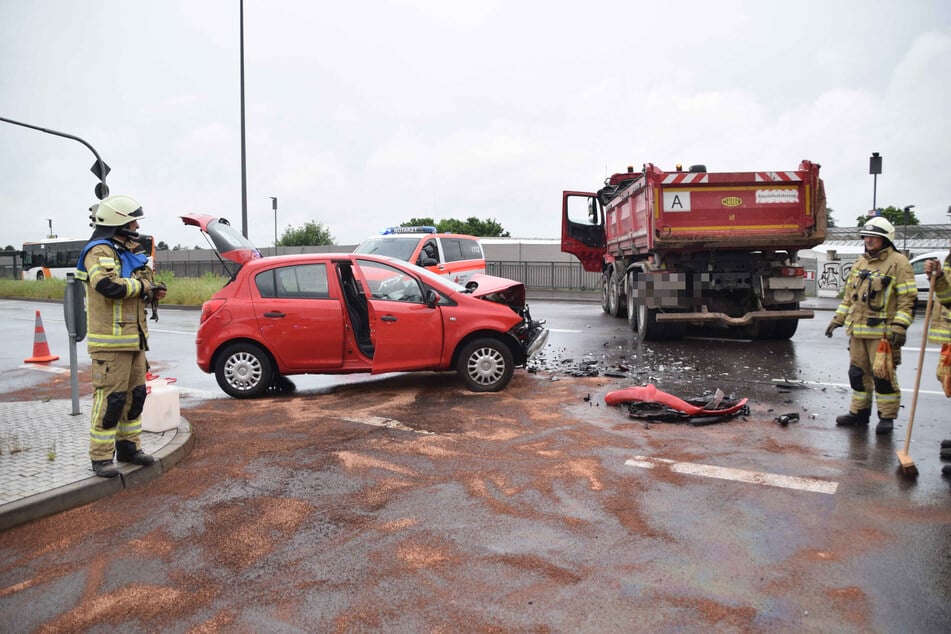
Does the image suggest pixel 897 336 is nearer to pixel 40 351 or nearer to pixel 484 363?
pixel 484 363

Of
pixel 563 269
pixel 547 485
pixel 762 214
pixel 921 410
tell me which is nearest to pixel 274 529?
pixel 547 485

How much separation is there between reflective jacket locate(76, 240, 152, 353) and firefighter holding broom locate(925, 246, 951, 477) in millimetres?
5566

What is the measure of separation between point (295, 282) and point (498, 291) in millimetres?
2329

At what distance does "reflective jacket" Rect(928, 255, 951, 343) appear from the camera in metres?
4.96

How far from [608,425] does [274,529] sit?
3.30 meters

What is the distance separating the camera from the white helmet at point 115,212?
Result: 4.86 metres

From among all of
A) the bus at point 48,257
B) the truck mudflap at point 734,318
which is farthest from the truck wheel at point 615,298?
the bus at point 48,257

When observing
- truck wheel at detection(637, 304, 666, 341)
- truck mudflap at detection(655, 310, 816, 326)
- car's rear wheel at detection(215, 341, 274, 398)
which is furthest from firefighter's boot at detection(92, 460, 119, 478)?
truck wheel at detection(637, 304, 666, 341)

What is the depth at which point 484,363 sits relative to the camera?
777 centimetres

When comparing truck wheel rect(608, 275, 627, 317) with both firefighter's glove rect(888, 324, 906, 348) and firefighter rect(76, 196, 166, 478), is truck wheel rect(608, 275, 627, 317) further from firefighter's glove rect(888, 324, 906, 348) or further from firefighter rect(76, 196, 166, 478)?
firefighter rect(76, 196, 166, 478)

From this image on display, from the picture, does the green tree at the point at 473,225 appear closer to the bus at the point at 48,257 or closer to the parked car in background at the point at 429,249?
the bus at the point at 48,257

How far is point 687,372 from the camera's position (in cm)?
Answer: 902

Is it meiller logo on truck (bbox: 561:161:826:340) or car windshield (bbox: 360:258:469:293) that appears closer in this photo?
car windshield (bbox: 360:258:469:293)

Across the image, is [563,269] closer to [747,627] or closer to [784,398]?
[784,398]
